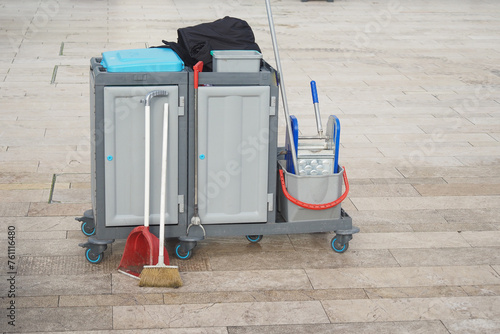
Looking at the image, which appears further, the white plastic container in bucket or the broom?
the white plastic container in bucket

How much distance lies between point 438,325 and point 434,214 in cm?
171

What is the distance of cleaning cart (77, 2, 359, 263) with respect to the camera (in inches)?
172

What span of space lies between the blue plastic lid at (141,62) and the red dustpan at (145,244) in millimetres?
162

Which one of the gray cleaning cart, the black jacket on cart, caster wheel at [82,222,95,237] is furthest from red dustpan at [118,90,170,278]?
caster wheel at [82,222,95,237]

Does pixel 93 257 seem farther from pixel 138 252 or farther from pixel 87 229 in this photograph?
pixel 87 229

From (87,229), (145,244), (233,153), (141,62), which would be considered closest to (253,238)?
(233,153)

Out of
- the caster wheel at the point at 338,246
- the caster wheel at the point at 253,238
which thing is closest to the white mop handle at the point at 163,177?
the caster wheel at the point at 253,238

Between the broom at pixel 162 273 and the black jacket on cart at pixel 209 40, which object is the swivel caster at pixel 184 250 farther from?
the black jacket on cart at pixel 209 40

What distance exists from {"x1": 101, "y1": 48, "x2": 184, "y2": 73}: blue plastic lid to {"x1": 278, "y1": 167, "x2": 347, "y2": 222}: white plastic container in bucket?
3.18 ft

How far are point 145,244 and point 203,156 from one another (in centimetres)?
62

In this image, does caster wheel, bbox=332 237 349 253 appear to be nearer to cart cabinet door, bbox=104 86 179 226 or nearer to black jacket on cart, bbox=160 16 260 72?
cart cabinet door, bbox=104 86 179 226

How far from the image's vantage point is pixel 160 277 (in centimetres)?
429

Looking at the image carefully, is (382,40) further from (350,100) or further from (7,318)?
(7,318)

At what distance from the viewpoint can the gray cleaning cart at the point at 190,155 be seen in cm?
436
